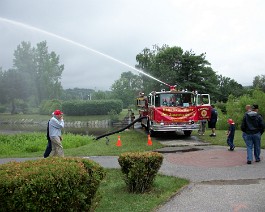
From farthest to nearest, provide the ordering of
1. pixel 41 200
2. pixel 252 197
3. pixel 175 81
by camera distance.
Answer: pixel 175 81 < pixel 252 197 < pixel 41 200

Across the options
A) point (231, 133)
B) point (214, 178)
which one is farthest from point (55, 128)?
point (231, 133)

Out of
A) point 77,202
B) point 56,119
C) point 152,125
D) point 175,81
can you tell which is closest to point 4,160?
point 56,119

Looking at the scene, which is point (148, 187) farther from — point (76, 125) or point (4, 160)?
point (76, 125)

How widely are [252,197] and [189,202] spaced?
1.32m

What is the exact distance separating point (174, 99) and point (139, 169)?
10.8 metres

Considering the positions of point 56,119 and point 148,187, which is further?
point 56,119

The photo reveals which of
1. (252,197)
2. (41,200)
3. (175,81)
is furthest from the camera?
(175,81)

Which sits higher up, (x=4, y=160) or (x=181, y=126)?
(x=181, y=126)

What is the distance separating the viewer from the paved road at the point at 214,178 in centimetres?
643

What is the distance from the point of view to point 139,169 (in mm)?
7297

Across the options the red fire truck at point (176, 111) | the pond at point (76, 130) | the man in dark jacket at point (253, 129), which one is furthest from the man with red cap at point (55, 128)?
the pond at point (76, 130)

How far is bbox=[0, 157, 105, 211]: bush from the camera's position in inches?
177

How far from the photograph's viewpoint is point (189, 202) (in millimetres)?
6676

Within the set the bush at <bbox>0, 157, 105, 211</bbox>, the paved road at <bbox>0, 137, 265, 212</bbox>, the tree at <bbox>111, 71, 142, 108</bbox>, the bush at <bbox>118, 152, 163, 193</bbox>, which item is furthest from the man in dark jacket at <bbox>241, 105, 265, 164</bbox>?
the tree at <bbox>111, 71, 142, 108</bbox>
